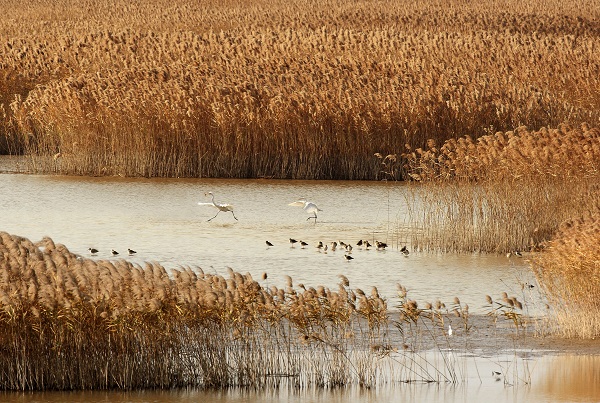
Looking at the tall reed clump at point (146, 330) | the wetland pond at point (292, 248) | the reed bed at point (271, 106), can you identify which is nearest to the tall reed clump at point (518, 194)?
the wetland pond at point (292, 248)

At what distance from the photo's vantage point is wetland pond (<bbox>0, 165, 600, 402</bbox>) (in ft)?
30.1

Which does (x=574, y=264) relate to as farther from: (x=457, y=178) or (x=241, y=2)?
(x=241, y=2)

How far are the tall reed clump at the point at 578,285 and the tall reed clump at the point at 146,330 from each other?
2082 mm

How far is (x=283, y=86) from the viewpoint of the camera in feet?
76.2

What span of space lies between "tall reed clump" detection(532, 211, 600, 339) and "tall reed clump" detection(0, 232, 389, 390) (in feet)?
6.83

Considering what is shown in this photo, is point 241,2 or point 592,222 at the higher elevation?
point 241,2

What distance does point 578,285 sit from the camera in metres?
10.7

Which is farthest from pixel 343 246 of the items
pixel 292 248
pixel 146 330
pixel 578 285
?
pixel 146 330

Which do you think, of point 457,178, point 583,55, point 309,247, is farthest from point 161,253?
point 583,55

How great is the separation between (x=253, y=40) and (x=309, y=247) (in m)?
17.3

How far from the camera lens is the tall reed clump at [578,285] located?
10.6m

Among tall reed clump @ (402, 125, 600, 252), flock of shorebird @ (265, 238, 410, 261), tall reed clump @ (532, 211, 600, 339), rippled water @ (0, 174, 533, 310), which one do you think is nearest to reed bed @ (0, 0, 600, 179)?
rippled water @ (0, 174, 533, 310)

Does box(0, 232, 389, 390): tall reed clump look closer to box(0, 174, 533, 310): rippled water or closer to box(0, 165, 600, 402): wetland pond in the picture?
box(0, 165, 600, 402): wetland pond

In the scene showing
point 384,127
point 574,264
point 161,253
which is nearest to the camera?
point 574,264
